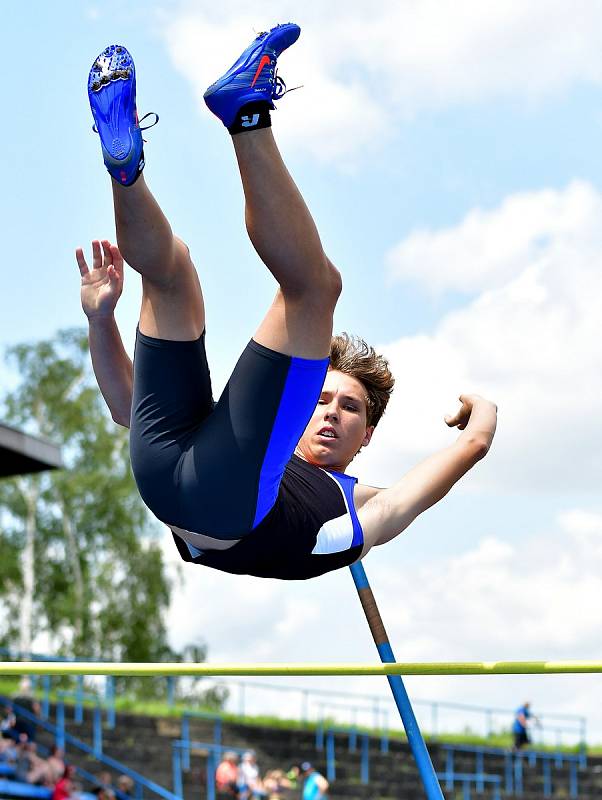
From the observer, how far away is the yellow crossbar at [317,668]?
3.32 m

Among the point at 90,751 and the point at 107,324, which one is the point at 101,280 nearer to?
the point at 107,324

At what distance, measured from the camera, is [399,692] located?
13.3 feet

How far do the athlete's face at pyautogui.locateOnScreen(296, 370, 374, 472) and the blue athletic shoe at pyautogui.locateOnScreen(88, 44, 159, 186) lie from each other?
1.06 meters

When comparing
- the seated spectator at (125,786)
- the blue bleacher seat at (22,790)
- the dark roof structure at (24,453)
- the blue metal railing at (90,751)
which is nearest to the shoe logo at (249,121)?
the dark roof structure at (24,453)

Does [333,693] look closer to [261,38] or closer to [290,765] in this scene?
[290,765]

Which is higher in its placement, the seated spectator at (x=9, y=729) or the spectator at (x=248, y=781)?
the seated spectator at (x=9, y=729)

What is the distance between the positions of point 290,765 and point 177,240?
51.0ft

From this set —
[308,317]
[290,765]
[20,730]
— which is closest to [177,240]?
[308,317]

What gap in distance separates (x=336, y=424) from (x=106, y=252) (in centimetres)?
87

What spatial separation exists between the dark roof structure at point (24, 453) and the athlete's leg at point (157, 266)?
9.40m

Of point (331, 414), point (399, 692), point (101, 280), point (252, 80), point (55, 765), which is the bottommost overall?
point (55, 765)

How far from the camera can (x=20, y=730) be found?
14336 mm

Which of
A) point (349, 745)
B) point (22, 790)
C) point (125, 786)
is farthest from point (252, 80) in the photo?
point (349, 745)

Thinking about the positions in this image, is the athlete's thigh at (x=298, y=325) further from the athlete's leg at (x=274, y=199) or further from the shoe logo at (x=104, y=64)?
the shoe logo at (x=104, y=64)
